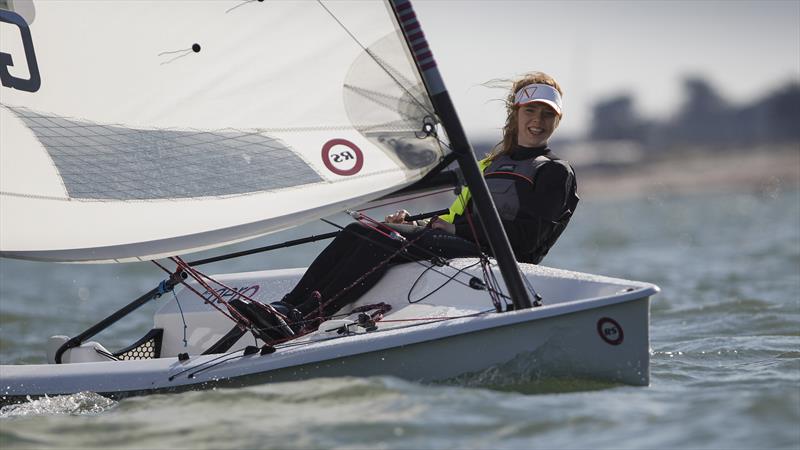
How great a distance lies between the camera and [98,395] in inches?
146

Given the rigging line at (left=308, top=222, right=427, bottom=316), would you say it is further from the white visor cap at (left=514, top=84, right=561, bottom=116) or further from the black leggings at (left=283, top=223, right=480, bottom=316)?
the white visor cap at (left=514, top=84, right=561, bottom=116)

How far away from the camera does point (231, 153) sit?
393 cm

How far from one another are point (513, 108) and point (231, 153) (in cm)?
119

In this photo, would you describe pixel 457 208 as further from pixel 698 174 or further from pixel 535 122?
pixel 698 174

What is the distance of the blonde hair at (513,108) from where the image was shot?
14.4 feet

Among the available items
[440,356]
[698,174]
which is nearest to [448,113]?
[440,356]

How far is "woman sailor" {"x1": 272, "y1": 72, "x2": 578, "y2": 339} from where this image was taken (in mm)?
4148

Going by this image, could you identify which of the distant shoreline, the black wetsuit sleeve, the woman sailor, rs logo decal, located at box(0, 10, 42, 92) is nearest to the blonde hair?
the woman sailor

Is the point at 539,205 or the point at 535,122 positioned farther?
the point at 535,122

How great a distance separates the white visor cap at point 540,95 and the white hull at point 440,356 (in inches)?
30.7

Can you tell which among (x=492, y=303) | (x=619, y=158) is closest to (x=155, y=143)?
(x=492, y=303)

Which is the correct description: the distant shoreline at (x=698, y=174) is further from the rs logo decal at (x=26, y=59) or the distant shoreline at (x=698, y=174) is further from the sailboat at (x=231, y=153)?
the rs logo decal at (x=26, y=59)

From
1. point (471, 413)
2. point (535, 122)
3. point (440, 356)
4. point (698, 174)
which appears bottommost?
point (698, 174)

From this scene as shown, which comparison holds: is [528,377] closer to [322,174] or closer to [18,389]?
[322,174]
